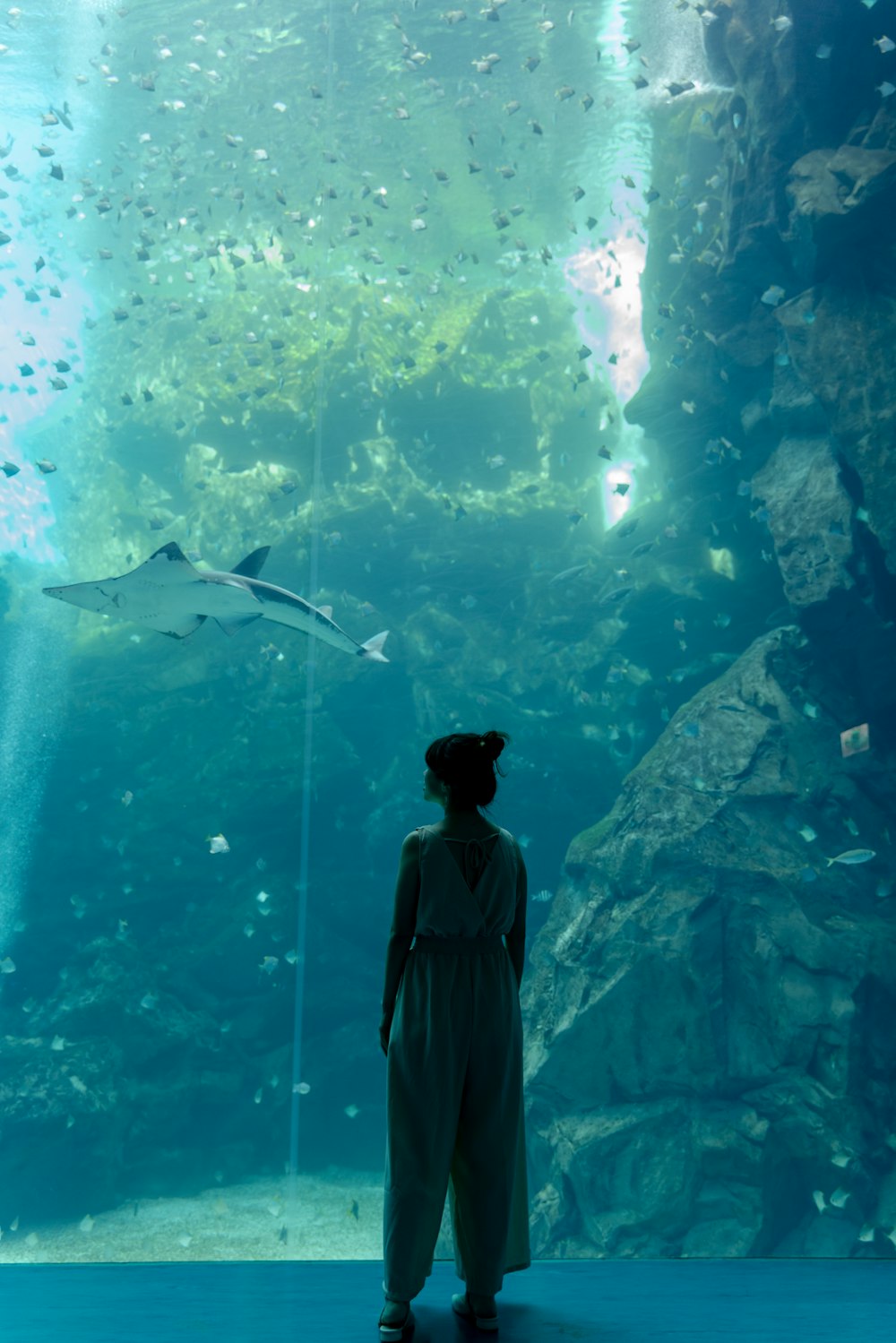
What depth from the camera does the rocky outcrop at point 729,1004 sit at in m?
8.09

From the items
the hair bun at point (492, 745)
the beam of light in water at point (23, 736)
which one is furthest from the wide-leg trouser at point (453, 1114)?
the beam of light in water at point (23, 736)

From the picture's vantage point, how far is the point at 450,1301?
8.25 feet

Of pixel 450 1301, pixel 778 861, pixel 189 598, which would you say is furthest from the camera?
pixel 778 861

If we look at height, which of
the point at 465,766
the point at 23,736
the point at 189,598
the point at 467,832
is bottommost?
the point at 467,832

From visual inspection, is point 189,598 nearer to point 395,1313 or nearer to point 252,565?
point 252,565

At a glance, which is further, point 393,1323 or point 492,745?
point 492,745

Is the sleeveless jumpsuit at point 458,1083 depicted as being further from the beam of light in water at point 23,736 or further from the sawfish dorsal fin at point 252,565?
the beam of light in water at point 23,736

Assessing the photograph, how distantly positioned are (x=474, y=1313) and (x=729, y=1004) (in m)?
7.35

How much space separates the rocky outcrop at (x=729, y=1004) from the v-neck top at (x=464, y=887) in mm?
7183

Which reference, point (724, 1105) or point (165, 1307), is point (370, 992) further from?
point (165, 1307)

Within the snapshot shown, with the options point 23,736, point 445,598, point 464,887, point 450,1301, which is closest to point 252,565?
point 464,887

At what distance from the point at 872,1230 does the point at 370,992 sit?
24.5 ft

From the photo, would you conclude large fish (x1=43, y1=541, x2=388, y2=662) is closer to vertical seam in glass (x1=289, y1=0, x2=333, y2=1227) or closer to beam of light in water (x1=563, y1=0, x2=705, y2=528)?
vertical seam in glass (x1=289, y1=0, x2=333, y2=1227)

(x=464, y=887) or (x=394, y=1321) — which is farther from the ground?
(x=464, y=887)
